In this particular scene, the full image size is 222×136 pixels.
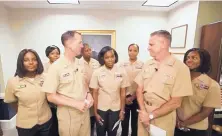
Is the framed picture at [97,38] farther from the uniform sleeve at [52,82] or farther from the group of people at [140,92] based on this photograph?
the uniform sleeve at [52,82]

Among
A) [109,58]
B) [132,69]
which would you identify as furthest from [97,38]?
[109,58]

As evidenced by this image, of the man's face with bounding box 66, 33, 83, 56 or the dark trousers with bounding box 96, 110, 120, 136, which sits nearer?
the man's face with bounding box 66, 33, 83, 56

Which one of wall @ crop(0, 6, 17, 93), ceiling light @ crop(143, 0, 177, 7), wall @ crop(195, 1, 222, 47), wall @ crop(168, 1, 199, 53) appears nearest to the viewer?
wall @ crop(195, 1, 222, 47)

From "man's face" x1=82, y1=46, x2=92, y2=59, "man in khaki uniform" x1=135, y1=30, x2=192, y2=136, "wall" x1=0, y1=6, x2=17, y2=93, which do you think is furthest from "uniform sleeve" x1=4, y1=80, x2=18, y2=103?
"wall" x1=0, y1=6, x2=17, y2=93

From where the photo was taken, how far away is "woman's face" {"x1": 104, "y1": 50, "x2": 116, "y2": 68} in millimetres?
1859

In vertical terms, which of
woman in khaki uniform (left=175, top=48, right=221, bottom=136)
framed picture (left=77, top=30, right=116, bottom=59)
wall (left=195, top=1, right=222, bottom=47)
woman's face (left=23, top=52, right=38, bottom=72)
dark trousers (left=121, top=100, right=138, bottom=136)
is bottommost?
dark trousers (left=121, top=100, right=138, bottom=136)

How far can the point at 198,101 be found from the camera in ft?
4.91

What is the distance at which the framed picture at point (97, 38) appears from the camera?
3925 mm

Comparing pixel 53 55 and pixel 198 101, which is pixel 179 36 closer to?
pixel 198 101

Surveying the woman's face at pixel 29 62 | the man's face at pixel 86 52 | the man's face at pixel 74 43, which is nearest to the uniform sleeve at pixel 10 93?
the woman's face at pixel 29 62

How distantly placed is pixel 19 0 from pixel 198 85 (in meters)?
3.72

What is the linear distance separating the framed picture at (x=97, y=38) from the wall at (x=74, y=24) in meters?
0.11

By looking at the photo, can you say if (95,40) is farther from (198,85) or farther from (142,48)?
(198,85)

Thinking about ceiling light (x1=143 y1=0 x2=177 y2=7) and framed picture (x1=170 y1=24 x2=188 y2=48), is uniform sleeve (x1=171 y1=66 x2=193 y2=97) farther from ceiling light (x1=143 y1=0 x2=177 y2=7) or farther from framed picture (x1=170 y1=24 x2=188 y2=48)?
ceiling light (x1=143 y1=0 x2=177 y2=7)
